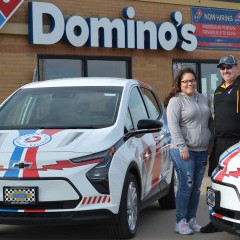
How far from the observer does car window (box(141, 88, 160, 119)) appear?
7302 mm

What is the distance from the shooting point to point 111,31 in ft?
43.8

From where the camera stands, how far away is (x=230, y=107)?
6031mm

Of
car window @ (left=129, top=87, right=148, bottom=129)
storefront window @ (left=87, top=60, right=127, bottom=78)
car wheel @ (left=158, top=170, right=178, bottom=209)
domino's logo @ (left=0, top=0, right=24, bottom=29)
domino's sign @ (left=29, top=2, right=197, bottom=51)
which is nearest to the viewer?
car window @ (left=129, top=87, right=148, bottom=129)

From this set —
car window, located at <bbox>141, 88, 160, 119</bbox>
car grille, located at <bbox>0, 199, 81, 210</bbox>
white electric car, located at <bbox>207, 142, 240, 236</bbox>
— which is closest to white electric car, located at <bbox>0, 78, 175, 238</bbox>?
car grille, located at <bbox>0, 199, 81, 210</bbox>

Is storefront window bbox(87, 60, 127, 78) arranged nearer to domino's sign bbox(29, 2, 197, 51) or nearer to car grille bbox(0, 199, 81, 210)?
domino's sign bbox(29, 2, 197, 51)

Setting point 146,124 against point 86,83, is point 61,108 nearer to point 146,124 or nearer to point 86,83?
point 86,83

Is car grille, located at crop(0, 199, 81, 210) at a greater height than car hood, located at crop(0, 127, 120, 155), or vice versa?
car hood, located at crop(0, 127, 120, 155)

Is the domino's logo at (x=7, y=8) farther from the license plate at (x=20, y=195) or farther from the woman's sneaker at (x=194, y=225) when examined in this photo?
the license plate at (x=20, y=195)

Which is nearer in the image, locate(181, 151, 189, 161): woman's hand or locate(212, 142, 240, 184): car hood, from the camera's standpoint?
locate(212, 142, 240, 184): car hood

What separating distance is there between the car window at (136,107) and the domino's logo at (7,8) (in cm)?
571

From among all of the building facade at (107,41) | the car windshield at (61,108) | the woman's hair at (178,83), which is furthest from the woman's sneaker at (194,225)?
the building facade at (107,41)

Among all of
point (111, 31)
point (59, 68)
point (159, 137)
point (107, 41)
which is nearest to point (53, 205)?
point (159, 137)

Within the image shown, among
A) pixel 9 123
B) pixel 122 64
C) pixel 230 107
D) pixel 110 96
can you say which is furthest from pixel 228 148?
pixel 122 64

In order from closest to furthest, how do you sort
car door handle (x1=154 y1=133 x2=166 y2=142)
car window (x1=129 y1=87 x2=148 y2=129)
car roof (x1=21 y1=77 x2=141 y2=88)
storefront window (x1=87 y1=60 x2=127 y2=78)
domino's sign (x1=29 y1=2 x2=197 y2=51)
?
1. car window (x1=129 y1=87 x2=148 y2=129)
2. car roof (x1=21 y1=77 x2=141 y2=88)
3. car door handle (x1=154 y1=133 x2=166 y2=142)
4. domino's sign (x1=29 y1=2 x2=197 y2=51)
5. storefront window (x1=87 y1=60 x2=127 y2=78)
